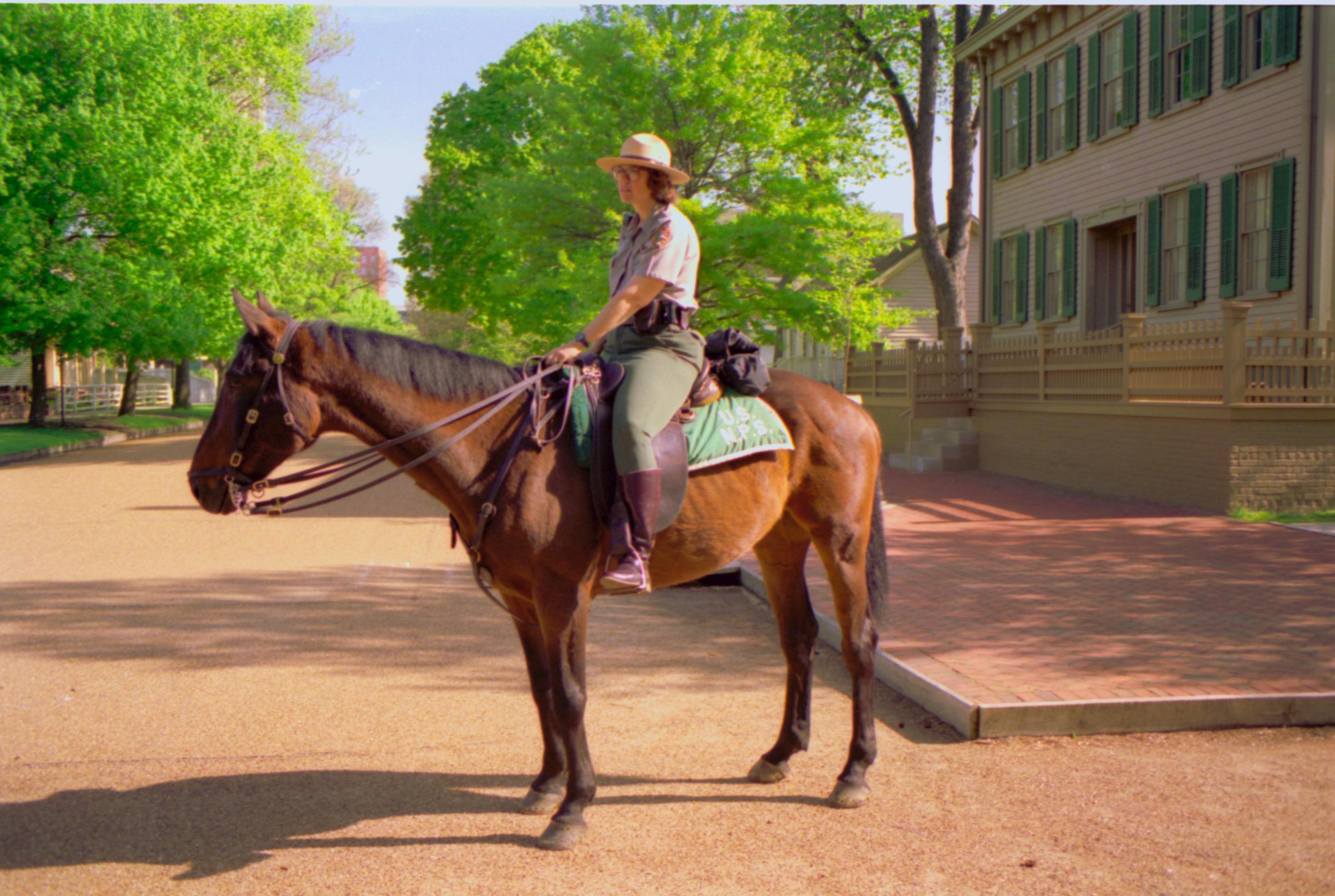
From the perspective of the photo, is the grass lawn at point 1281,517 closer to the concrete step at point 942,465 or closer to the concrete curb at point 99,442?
the concrete step at point 942,465

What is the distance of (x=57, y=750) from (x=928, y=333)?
144 feet

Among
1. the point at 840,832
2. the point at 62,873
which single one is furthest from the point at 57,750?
the point at 840,832

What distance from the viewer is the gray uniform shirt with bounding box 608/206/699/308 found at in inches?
179

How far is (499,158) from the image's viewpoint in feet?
136

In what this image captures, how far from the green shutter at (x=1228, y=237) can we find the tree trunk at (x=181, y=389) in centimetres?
4142

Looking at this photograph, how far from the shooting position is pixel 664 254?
4539 millimetres

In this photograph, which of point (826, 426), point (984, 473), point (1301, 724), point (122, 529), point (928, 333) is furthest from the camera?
point (928, 333)

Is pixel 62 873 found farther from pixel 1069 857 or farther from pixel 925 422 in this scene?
pixel 925 422

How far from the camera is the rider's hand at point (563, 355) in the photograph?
4500 mm

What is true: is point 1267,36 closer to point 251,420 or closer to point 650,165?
point 650,165

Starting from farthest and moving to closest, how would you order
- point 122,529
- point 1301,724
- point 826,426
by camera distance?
point 122,529 < point 1301,724 < point 826,426

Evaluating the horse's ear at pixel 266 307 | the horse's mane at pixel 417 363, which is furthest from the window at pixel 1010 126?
the horse's ear at pixel 266 307

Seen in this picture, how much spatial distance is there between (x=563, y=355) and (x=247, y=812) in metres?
2.30

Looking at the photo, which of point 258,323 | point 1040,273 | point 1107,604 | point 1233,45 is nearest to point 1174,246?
point 1233,45
